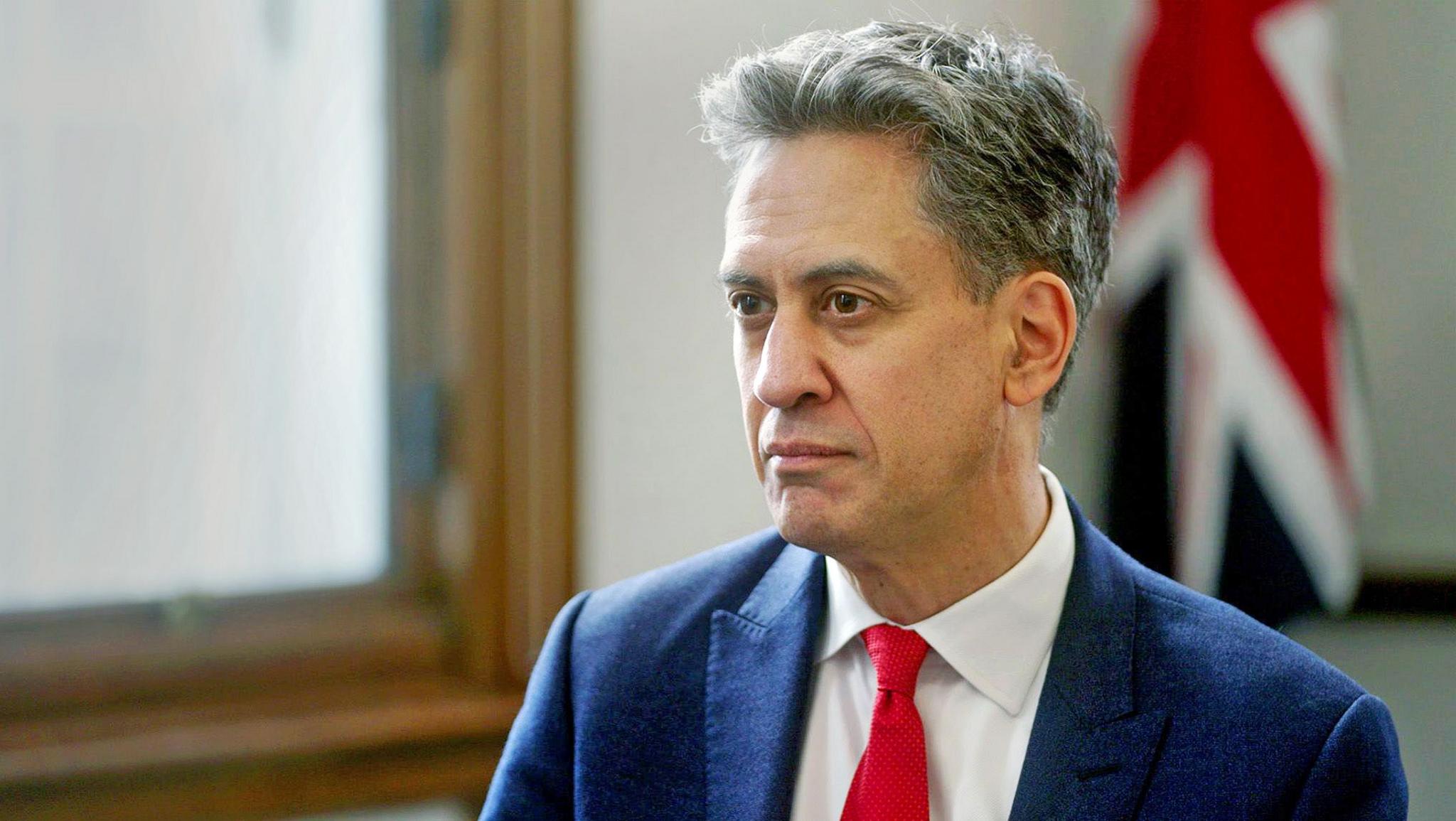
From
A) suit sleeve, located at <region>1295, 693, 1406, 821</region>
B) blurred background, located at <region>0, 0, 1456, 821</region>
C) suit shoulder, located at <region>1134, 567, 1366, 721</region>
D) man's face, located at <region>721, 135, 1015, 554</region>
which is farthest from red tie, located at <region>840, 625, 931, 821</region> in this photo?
blurred background, located at <region>0, 0, 1456, 821</region>

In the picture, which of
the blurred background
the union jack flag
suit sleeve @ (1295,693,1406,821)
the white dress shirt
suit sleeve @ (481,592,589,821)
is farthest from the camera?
the union jack flag

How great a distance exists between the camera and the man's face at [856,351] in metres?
1.27

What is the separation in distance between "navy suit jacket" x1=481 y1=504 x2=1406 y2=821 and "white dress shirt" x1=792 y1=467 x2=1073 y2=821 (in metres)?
0.03

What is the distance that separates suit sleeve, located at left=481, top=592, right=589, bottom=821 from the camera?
1.44 m

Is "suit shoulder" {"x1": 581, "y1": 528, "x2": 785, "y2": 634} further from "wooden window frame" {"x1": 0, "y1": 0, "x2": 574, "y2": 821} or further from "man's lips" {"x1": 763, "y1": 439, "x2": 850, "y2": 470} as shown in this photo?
"wooden window frame" {"x1": 0, "y1": 0, "x2": 574, "y2": 821}

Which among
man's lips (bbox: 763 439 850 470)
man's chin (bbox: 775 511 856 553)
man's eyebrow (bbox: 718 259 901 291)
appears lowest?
man's chin (bbox: 775 511 856 553)

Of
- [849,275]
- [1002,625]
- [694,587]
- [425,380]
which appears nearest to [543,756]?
[694,587]

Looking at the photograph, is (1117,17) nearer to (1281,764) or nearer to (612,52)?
(612,52)

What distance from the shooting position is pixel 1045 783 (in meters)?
1.26

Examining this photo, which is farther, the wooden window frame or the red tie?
the wooden window frame

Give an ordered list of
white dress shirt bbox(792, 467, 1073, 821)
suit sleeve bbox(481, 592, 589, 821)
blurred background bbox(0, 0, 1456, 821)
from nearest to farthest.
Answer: white dress shirt bbox(792, 467, 1073, 821) → suit sleeve bbox(481, 592, 589, 821) → blurred background bbox(0, 0, 1456, 821)

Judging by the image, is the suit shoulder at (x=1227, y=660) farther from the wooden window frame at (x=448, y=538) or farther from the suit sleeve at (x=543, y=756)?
the wooden window frame at (x=448, y=538)

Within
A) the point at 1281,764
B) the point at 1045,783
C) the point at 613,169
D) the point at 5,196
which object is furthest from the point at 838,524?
the point at 5,196

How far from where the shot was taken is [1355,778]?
1224 millimetres
